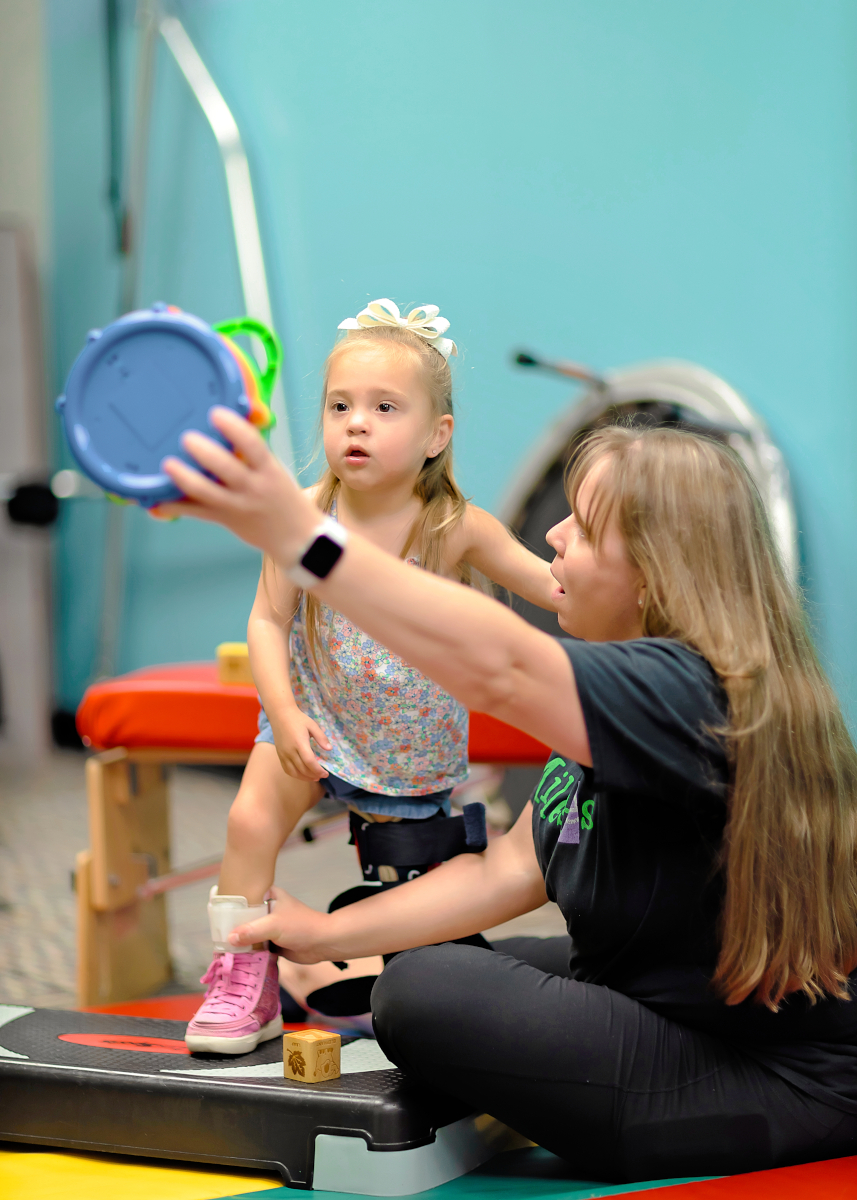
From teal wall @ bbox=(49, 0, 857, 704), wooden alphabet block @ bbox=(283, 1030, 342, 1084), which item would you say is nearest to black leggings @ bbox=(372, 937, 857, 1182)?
wooden alphabet block @ bbox=(283, 1030, 342, 1084)

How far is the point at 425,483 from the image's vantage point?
1.27 metres

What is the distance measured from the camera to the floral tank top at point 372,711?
1.24m

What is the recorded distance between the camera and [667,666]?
0.83 metres

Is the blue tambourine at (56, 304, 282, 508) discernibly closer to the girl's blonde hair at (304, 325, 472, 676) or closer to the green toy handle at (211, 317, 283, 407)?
the green toy handle at (211, 317, 283, 407)

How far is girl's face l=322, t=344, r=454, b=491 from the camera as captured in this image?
116 cm

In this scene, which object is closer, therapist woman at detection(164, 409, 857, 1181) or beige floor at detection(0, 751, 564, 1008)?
therapist woman at detection(164, 409, 857, 1181)

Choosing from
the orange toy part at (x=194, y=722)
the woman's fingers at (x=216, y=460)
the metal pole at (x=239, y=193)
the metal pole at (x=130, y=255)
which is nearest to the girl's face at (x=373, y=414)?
the woman's fingers at (x=216, y=460)

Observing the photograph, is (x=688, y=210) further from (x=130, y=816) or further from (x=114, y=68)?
Answer: (x=114, y=68)

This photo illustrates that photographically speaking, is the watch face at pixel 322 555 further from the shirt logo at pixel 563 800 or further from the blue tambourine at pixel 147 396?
the shirt logo at pixel 563 800

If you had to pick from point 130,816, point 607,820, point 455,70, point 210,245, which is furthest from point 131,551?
point 607,820

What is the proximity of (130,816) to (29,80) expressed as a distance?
3117 mm

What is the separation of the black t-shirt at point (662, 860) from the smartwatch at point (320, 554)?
0.59 feet

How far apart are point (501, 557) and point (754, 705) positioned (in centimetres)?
46

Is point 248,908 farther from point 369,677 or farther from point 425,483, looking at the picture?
point 425,483
